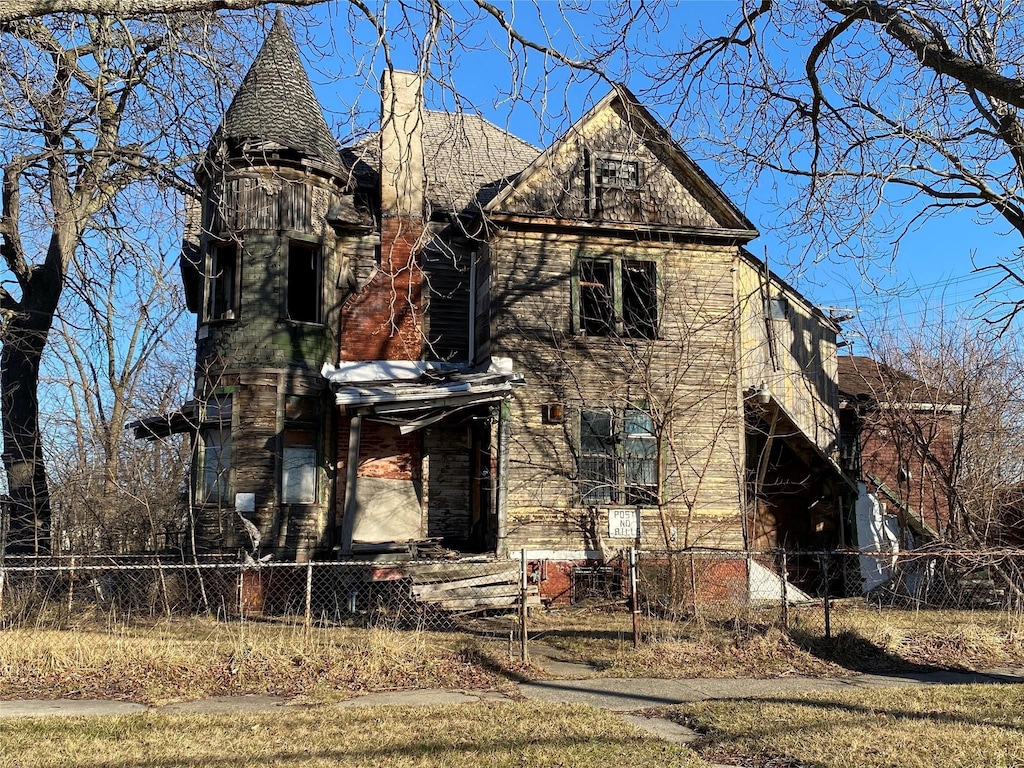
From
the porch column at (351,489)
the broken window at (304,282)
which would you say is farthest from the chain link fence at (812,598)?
the broken window at (304,282)

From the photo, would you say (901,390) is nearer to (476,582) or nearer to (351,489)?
(476,582)

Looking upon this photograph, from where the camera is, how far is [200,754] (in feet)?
20.0

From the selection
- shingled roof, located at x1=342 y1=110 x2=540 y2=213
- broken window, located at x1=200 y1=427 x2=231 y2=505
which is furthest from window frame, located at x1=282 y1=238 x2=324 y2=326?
broken window, located at x1=200 y1=427 x2=231 y2=505

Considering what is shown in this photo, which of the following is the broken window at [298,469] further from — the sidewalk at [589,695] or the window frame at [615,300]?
the sidewalk at [589,695]

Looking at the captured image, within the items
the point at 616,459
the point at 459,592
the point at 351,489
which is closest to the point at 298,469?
the point at 351,489

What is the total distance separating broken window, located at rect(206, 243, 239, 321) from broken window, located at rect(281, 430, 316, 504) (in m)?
2.67

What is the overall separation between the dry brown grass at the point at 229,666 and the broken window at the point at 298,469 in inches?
231

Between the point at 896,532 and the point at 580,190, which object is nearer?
the point at 580,190

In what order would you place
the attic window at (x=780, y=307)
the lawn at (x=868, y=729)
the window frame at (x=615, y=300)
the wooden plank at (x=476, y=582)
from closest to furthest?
the lawn at (x=868, y=729) → the wooden plank at (x=476, y=582) → the window frame at (x=615, y=300) → the attic window at (x=780, y=307)

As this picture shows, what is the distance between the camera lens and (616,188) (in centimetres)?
1712

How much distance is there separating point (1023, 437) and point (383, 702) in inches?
661

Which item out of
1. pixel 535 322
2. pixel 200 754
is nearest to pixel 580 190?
pixel 535 322

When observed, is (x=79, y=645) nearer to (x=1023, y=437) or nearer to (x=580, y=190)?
(x=580, y=190)

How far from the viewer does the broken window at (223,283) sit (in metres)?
16.4
